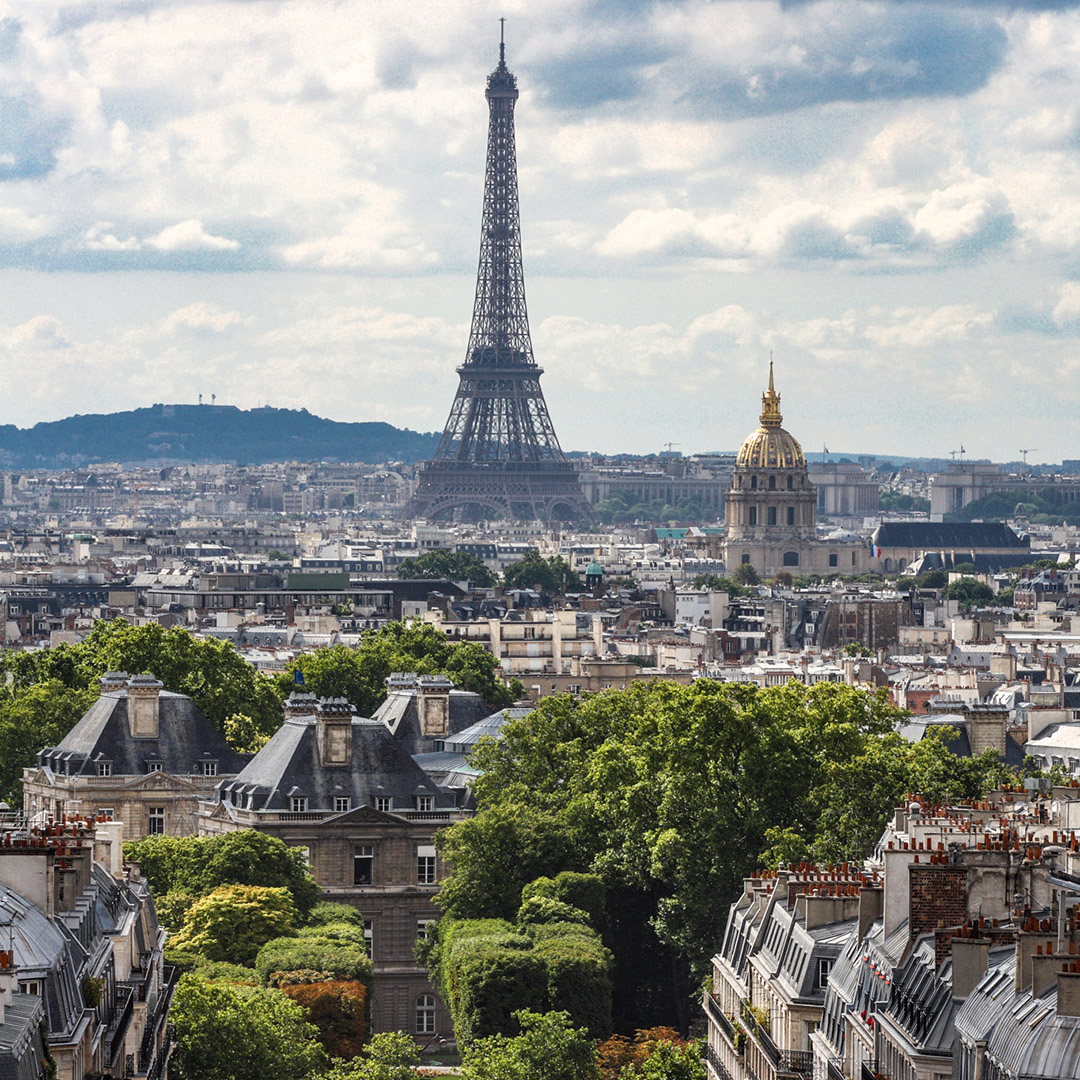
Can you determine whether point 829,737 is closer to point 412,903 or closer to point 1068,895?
point 412,903

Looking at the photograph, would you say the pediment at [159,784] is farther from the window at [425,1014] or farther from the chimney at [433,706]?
the window at [425,1014]

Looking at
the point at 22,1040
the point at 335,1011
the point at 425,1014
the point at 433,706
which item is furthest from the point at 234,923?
the point at 22,1040

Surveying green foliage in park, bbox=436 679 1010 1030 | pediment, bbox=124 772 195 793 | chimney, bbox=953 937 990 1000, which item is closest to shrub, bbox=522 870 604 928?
green foliage in park, bbox=436 679 1010 1030

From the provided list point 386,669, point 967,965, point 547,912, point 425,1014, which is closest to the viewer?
point 967,965

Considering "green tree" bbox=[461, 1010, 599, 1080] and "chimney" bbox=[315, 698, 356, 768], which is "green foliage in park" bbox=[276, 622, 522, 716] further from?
"green tree" bbox=[461, 1010, 599, 1080]

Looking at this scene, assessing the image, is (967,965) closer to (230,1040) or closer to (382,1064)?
(230,1040)

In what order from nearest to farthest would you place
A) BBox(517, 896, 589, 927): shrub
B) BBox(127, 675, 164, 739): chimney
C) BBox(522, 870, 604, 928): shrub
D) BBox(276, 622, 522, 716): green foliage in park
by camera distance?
BBox(517, 896, 589, 927): shrub
BBox(522, 870, 604, 928): shrub
BBox(127, 675, 164, 739): chimney
BBox(276, 622, 522, 716): green foliage in park
